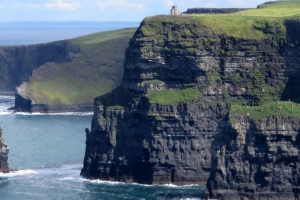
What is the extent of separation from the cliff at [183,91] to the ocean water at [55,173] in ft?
8.67

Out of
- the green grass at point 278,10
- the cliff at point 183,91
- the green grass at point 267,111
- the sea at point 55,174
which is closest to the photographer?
the green grass at point 267,111

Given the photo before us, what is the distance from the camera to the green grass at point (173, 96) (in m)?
114

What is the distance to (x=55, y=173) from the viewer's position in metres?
120

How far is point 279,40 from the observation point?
118m

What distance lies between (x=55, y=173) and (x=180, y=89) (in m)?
15.5

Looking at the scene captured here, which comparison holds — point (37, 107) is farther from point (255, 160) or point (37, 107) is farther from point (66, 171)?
point (255, 160)

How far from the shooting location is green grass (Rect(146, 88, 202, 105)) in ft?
374

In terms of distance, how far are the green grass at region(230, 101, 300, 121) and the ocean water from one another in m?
8.30

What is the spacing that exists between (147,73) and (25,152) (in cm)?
2538

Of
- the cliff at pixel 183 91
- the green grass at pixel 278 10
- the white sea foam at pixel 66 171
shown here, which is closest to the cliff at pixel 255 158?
the cliff at pixel 183 91

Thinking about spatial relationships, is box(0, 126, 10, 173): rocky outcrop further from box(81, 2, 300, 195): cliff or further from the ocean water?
box(81, 2, 300, 195): cliff

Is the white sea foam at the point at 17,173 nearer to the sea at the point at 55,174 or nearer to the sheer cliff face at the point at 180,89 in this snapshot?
the sea at the point at 55,174

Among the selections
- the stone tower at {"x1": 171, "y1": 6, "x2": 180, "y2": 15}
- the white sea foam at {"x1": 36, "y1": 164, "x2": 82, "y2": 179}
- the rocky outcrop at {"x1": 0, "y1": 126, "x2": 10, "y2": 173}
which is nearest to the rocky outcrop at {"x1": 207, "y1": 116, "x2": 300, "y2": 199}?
the white sea foam at {"x1": 36, "y1": 164, "x2": 82, "y2": 179}

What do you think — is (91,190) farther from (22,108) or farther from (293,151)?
(22,108)
